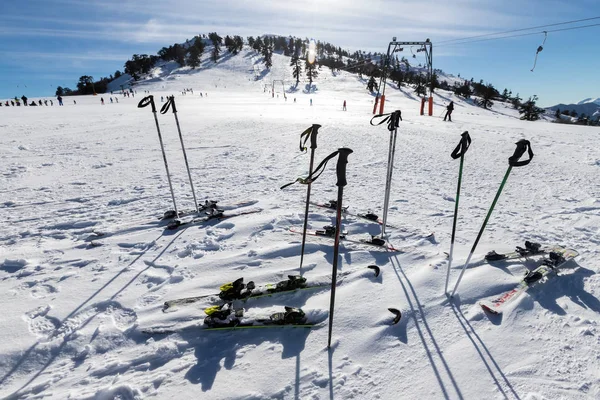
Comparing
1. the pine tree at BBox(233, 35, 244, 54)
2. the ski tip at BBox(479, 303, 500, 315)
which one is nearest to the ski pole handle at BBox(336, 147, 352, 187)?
the ski tip at BBox(479, 303, 500, 315)

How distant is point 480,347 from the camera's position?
11.2 feet

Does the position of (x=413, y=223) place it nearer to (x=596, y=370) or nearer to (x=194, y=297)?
(x=596, y=370)

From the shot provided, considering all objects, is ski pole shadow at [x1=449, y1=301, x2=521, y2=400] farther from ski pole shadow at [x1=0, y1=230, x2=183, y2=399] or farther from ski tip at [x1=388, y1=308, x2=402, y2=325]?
ski pole shadow at [x1=0, y1=230, x2=183, y2=399]

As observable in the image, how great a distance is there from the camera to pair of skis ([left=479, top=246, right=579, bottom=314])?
4.03 m

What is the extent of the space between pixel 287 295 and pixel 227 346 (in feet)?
3.57

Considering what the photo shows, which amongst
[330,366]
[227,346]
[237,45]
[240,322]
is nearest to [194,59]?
[237,45]

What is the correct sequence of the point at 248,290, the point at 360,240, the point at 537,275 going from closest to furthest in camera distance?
the point at 248,290
the point at 537,275
the point at 360,240

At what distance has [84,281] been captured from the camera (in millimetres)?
4680

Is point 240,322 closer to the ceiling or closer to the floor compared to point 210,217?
closer to the floor

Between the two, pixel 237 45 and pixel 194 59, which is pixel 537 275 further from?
pixel 237 45

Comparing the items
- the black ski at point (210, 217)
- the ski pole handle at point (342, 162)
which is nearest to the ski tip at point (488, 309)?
the ski pole handle at point (342, 162)

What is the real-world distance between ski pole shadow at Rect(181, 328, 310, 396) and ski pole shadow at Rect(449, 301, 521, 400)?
1.91m

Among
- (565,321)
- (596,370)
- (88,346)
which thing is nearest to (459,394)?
(596,370)

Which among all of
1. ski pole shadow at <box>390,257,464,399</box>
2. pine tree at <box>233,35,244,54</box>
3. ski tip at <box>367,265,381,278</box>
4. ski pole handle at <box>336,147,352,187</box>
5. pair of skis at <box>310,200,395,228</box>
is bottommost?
ski pole shadow at <box>390,257,464,399</box>
